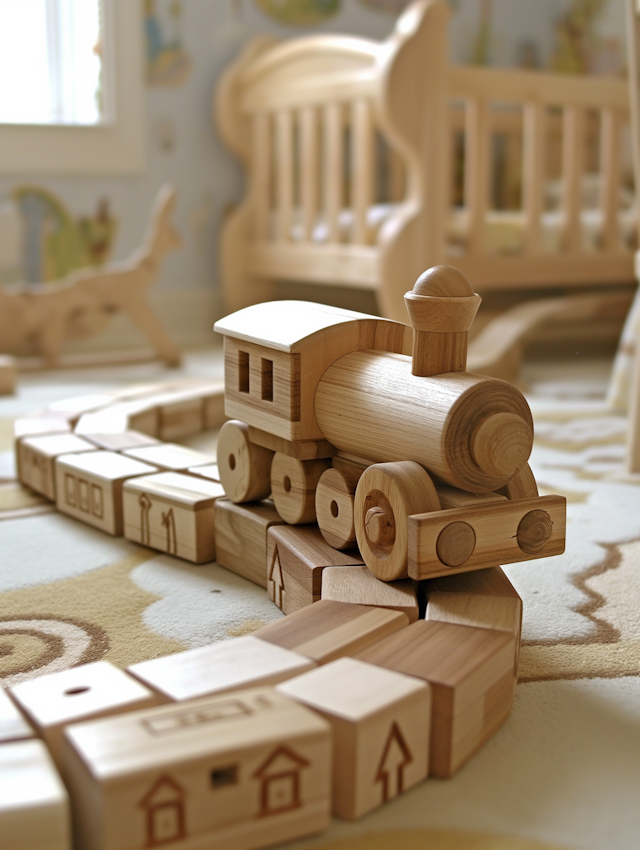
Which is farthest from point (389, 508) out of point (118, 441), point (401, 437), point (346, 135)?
point (346, 135)

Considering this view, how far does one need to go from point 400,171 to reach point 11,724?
2826 millimetres

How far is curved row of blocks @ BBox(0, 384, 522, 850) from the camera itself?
1.72ft

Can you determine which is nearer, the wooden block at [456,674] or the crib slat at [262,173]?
the wooden block at [456,674]

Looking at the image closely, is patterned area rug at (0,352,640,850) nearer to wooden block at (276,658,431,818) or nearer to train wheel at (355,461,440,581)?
wooden block at (276,658,431,818)

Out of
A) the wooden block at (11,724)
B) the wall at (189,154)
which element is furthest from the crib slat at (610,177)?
the wooden block at (11,724)

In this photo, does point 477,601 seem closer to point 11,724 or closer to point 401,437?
point 401,437

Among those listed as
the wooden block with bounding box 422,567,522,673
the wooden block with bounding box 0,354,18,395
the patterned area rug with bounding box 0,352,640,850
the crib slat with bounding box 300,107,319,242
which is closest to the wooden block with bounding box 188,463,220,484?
the patterned area rug with bounding box 0,352,640,850

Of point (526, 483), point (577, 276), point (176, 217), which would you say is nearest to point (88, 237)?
point (176, 217)

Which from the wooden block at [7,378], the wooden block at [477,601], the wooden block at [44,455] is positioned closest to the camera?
the wooden block at [477,601]

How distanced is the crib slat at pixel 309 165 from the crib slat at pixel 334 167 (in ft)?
0.19

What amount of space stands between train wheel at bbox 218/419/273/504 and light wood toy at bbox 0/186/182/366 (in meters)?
1.43

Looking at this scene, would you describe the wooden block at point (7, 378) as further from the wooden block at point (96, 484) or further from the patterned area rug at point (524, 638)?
the wooden block at point (96, 484)

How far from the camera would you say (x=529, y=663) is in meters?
0.82

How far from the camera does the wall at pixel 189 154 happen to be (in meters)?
2.91
